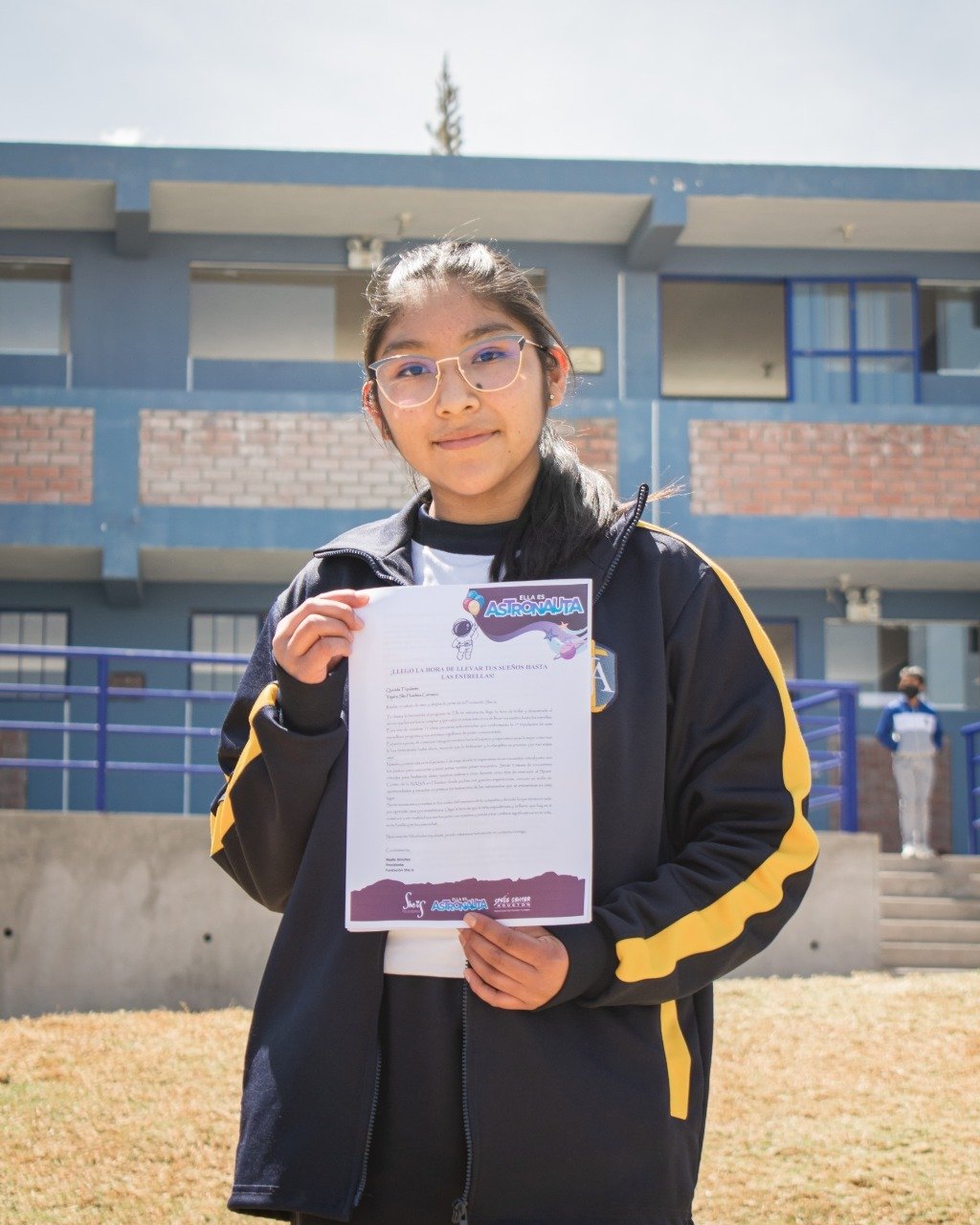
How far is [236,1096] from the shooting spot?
5.97 meters

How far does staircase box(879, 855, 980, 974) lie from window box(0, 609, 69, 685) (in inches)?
331

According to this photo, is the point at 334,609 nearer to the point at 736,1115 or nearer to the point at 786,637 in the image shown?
the point at 736,1115

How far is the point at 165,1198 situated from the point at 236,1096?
3.76 ft

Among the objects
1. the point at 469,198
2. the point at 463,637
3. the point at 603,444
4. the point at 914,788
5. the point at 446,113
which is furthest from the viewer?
the point at 446,113

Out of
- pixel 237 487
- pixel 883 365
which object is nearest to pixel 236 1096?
pixel 237 487

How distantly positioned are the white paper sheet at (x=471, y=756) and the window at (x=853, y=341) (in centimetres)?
1441

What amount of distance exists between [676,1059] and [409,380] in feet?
3.40

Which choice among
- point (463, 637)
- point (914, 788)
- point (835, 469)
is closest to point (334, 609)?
point (463, 637)

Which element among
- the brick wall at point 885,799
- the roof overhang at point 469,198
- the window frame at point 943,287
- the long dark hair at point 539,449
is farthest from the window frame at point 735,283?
the long dark hair at point 539,449

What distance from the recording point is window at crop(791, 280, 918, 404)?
1575cm

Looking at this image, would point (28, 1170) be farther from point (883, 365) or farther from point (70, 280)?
point (883, 365)

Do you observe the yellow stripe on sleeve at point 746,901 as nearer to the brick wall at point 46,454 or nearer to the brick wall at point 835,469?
the brick wall at point 835,469

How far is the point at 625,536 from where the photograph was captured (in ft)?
6.99

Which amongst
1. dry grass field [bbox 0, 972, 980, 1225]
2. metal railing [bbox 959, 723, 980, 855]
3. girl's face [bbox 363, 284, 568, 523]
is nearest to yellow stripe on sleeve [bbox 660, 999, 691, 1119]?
girl's face [bbox 363, 284, 568, 523]
